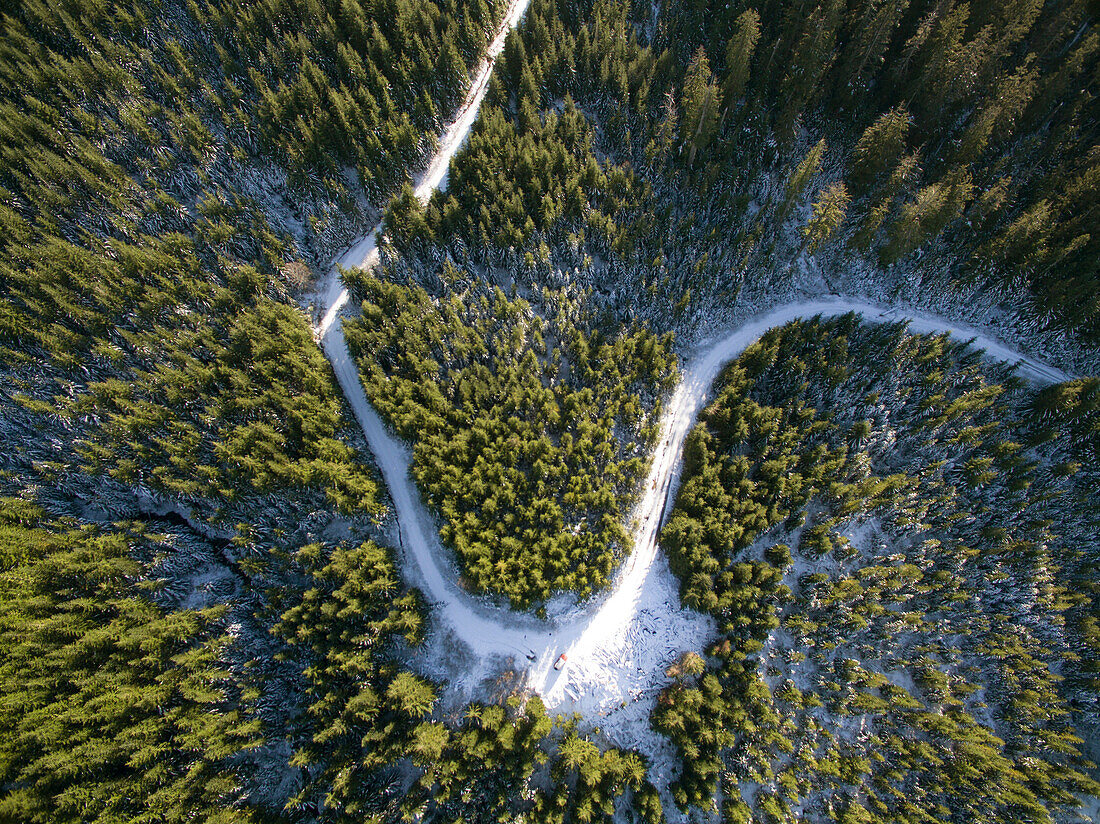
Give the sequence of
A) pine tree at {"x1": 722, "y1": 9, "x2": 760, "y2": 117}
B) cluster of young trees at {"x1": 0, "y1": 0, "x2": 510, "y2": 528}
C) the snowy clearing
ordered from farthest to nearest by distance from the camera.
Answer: pine tree at {"x1": 722, "y1": 9, "x2": 760, "y2": 117}, cluster of young trees at {"x1": 0, "y1": 0, "x2": 510, "y2": 528}, the snowy clearing

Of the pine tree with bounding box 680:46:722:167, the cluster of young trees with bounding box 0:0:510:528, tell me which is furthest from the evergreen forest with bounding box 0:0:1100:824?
the pine tree with bounding box 680:46:722:167

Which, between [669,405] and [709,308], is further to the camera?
[709,308]

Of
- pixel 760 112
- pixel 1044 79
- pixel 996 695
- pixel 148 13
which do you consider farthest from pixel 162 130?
pixel 996 695

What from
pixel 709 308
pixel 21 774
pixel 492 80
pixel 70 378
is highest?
pixel 492 80

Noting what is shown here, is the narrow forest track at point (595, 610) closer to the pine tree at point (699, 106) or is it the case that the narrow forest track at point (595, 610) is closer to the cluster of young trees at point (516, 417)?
the cluster of young trees at point (516, 417)

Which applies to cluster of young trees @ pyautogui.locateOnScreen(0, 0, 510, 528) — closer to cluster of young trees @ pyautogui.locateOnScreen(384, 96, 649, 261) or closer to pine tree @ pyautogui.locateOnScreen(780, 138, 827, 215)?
cluster of young trees @ pyautogui.locateOnScreen(384, 96, 649, 261)

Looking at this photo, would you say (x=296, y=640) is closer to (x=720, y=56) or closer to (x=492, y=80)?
(x=492, y=80)
